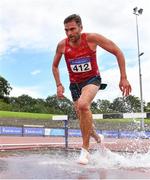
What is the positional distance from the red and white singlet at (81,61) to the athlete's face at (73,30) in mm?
126

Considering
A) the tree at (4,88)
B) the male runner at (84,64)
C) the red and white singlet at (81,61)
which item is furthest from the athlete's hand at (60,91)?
the tree at (4,88)

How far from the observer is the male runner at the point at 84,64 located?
21.1ft

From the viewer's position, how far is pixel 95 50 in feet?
22.0

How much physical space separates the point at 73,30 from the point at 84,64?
21.1 inches

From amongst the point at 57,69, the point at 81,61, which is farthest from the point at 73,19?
the point at 57,69

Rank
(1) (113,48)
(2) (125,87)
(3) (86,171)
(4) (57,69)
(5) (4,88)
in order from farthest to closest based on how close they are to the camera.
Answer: (5) (4,88) < (4) (57,69) < (1) (113,48) < (2) (125,87) < (3) (86,171)

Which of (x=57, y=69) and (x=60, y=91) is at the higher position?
(x=57, y=69)

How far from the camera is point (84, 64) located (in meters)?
6.68

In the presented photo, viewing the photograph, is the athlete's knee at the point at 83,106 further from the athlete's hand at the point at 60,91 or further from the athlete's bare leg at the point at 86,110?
the athlete's hand at the point at 60,91

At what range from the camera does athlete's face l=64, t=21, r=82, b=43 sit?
6414 millimetres

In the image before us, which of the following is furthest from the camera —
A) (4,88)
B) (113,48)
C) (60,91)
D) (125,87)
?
(4,88)

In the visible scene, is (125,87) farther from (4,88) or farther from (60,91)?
(4,88)

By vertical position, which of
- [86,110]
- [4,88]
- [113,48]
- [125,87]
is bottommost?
[86,110]

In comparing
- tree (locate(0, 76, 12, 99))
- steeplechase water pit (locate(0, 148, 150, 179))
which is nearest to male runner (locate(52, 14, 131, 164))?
steeplechase water pit (locate(0, 148, 150, 179))
